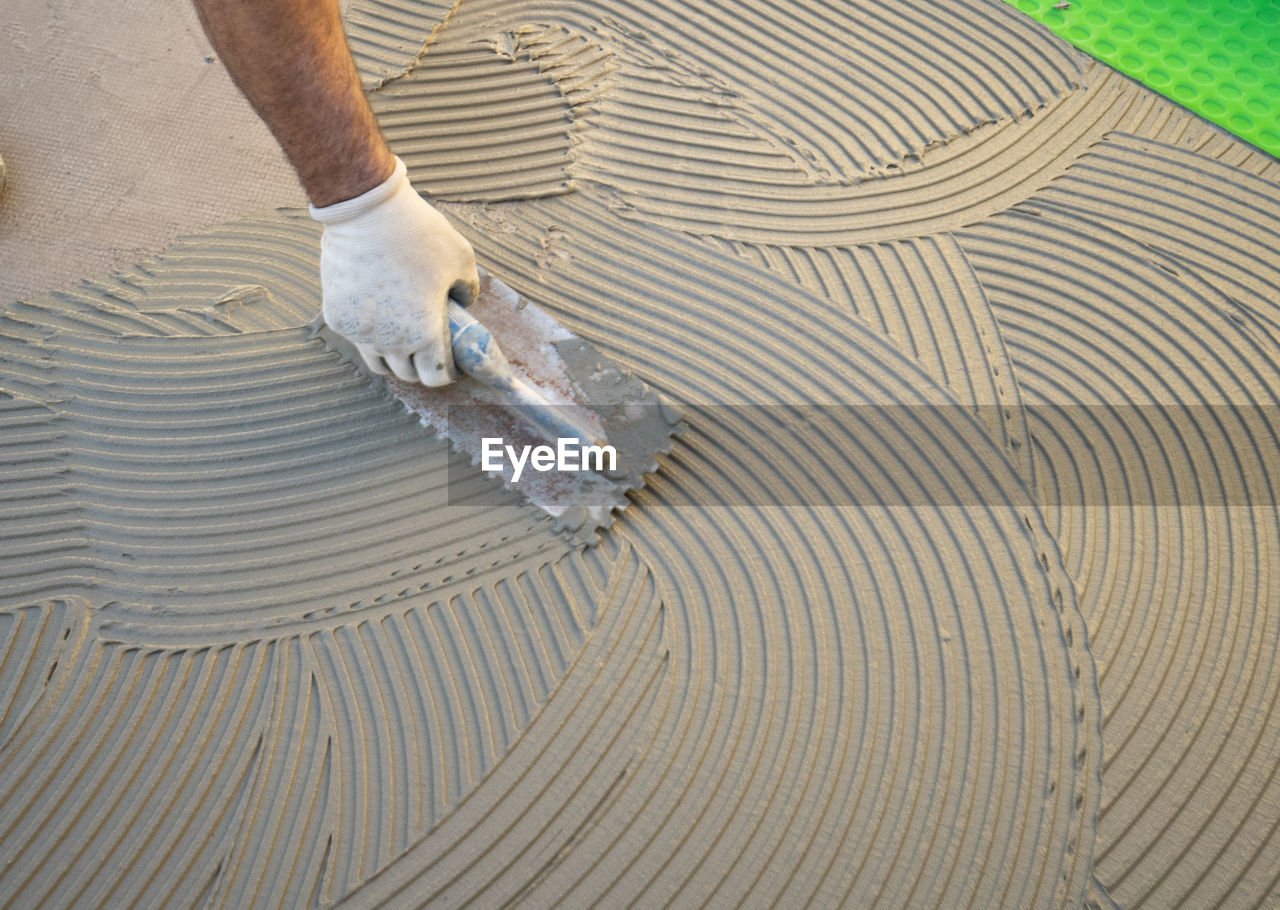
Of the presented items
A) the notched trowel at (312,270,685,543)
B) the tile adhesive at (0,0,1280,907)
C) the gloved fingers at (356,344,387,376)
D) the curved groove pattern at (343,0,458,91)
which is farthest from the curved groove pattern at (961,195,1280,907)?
the curved groove pattern at (343,0,458,91)

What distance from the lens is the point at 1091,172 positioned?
7.84 ft

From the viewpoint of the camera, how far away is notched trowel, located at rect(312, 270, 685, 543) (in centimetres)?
198

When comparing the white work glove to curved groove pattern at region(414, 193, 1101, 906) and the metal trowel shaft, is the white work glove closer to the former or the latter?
the metal trowel shaft

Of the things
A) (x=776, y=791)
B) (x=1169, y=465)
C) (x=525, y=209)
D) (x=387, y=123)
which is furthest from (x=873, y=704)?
(x=387, y=123)

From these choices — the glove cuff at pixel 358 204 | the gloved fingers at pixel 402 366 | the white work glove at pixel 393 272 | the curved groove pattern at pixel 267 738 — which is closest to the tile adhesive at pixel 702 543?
the curved groove pattern at pixel 267 738

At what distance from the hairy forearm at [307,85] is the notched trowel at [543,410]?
1.17ft

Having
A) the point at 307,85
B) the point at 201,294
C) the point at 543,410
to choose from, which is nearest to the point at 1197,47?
the point at 543,410

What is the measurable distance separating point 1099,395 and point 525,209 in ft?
4.81

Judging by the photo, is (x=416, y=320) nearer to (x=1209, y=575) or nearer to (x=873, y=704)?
(x=873, y=704)

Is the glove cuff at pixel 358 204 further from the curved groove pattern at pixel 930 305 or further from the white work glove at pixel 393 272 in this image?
the curved groove pattern at pixel 930 305

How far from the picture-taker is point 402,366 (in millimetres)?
1987

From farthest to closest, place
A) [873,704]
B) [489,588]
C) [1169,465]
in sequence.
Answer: [1169,465] < [489,588] < [873,704]

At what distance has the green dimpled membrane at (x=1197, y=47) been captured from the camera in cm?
256

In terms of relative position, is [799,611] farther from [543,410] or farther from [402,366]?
[402,366]
